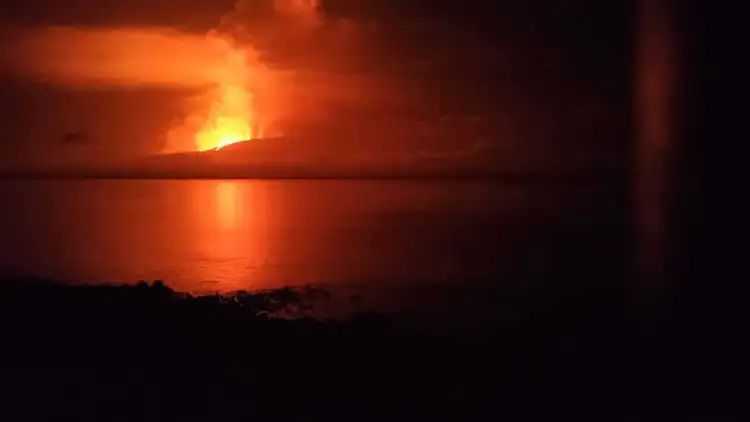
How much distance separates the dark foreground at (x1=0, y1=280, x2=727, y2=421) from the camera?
743 centimetres

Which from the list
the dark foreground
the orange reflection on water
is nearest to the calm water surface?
the orange reflection on water

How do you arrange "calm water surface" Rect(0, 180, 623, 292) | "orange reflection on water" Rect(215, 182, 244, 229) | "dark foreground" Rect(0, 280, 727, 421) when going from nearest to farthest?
"dark foreground" Rect(0, 280, 727, 421) → "calm water surface" Rect(0, 180, 623, 292) → "orange reflection on water" Rect(215, 182, 244, 229)

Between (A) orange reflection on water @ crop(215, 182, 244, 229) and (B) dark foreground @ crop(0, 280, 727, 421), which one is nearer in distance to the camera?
(B) dark foreground @ crop(0, 280, 727, 421)

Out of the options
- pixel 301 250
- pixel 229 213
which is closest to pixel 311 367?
pixel 301 250

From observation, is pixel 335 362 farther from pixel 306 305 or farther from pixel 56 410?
pixel 306 305

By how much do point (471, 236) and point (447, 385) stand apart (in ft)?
105

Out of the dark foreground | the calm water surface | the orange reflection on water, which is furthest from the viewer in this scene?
the orange reflection on water

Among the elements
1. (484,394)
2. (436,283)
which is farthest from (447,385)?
(436,283)

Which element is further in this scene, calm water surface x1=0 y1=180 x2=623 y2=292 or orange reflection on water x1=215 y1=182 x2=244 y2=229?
orange reflection on water x1=215 y1=182 x2=244 y2=229

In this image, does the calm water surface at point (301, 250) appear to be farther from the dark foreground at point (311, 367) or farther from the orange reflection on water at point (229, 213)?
the dark foreground at point (311, 367)

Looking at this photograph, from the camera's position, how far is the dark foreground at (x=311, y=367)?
7.43 m

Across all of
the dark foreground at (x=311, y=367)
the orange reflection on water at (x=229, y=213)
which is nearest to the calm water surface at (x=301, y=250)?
the orange reflection on water at (x=229, y=213)

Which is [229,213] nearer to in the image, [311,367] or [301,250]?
[301,250]

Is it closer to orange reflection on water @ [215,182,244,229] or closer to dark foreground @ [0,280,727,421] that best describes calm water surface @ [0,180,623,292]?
orange reflection on water @ [215,182,244,229]
